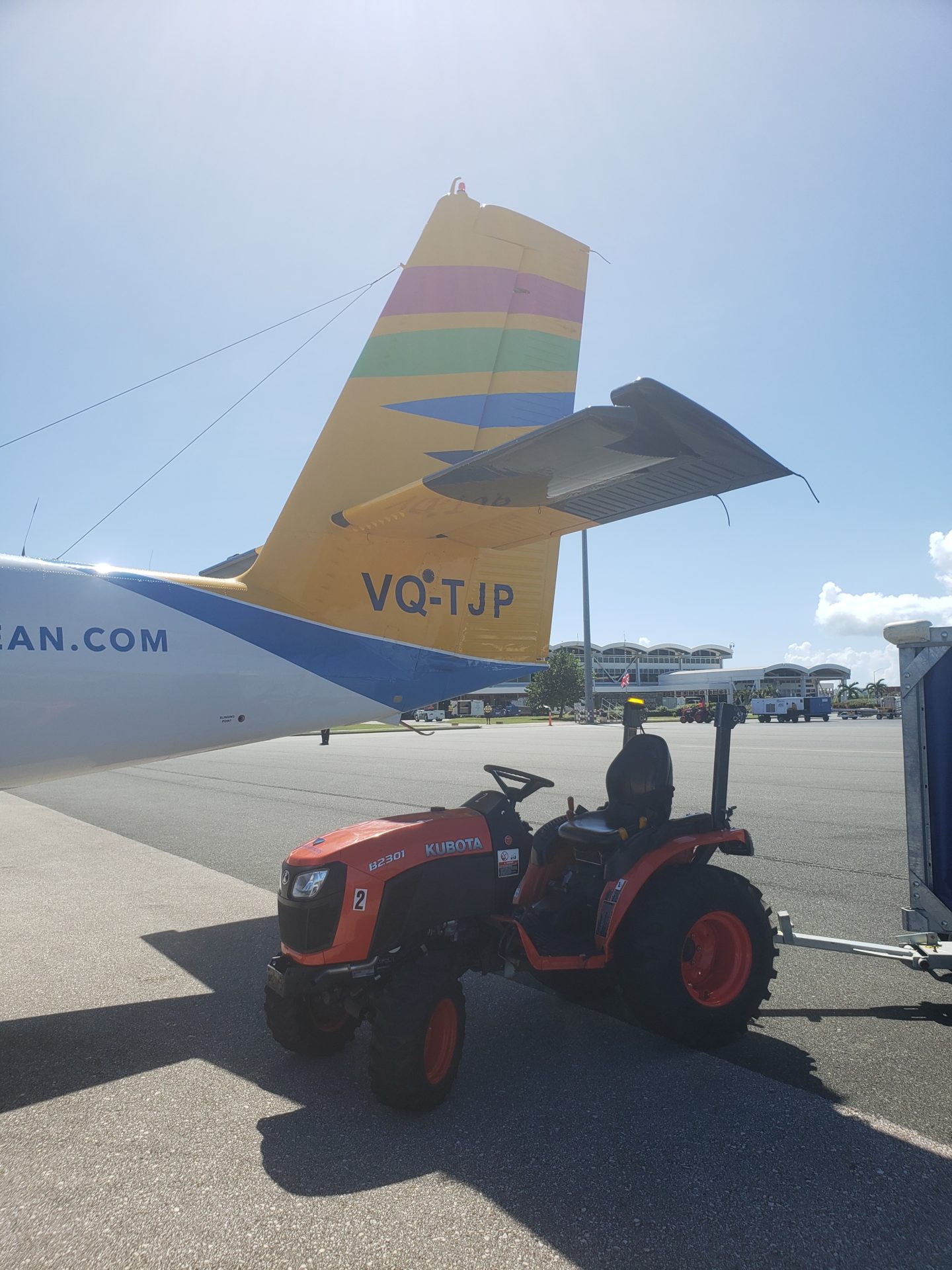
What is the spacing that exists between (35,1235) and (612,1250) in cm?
171

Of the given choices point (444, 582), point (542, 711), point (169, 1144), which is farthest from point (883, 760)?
point (542, 711)

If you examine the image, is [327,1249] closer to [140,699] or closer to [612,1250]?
[612,1250]

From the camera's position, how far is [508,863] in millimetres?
3529

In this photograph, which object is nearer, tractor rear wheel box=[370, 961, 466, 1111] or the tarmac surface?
the tarmac surface

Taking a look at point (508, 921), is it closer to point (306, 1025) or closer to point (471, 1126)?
point (471, 1126)

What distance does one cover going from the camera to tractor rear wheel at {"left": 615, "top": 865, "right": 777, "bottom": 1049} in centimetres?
333

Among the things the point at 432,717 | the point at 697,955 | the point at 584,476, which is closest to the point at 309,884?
the point at 697,955

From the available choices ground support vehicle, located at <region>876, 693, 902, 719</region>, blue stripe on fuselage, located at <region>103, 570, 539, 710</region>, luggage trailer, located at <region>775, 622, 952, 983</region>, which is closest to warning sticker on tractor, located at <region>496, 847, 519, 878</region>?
luggage trailer, located at <region>775, 622, 952, 983</region>

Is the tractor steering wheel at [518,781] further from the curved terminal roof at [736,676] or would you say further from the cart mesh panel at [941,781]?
the curved terminal roof at [736,676]

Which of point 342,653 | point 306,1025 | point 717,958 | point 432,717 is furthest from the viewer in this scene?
point 432,717

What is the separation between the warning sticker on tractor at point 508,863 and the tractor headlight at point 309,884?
32.2 inches

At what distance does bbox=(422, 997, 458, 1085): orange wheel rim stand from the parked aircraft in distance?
2.39m

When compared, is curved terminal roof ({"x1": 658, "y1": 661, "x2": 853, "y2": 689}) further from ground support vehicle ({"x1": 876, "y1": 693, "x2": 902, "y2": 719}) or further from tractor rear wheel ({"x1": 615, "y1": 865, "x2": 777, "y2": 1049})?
tractor rear wheel ({"x1": 615, "y1": 865, "x2": 777, "y2": 1049})

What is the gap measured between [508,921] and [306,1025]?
3.15ft
